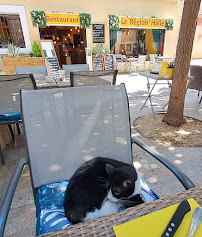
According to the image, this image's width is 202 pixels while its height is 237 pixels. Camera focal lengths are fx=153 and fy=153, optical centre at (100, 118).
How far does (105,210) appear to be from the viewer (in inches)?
33.2

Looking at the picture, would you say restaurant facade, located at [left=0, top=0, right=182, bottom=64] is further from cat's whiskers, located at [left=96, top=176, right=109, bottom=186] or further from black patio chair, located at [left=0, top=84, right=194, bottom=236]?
cat's whiskers, located at [left=96, top=176, right=109, bottom=186]

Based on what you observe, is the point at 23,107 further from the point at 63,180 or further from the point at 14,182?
the point at 63,180

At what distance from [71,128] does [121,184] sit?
508mm

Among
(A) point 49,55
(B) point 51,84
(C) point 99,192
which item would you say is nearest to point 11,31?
(A) point 49,55

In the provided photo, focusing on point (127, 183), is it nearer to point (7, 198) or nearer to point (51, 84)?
point (7, 198)

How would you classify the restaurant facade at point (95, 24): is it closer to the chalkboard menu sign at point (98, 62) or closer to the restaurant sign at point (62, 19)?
Answer: the restaurant sign at point (62, 19)

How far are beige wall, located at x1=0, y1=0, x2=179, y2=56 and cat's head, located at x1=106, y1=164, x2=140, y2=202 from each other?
8001 mm

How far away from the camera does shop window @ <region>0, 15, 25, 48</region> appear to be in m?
6.91

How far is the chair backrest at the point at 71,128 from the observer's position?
3.28ft

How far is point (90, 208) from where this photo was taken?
81 centimetres

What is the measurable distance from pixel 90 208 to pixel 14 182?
0.42m

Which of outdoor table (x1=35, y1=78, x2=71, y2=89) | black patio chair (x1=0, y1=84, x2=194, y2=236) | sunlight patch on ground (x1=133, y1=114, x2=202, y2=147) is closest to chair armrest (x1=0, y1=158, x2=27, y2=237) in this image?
black patio chair (x1=0, y1=84, x2=194, y2=236)

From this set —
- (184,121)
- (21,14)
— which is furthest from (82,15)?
(184,121)

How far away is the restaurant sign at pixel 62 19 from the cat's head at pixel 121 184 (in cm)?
811
